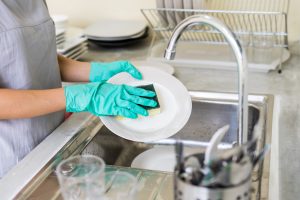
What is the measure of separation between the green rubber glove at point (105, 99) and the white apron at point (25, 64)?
108 mm

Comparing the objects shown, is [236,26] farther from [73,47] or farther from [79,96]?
[79,96]

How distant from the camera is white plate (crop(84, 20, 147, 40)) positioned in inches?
66.7

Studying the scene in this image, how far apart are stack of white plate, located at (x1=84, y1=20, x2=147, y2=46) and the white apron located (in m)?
0.62

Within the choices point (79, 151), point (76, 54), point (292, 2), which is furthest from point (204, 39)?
point (79, 151)

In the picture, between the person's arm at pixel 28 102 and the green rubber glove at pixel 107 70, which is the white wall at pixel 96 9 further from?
the person's arm at pixel 28 102

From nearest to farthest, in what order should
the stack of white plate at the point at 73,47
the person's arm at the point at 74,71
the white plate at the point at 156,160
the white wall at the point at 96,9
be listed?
the white plate at the point at 156,160 < the person's arm at the point at 74,71 < the stack of white plate at the point at 73,47 < the white wall at the point at 96,9

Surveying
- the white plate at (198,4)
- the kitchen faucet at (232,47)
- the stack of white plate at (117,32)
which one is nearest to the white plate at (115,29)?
the stack of white plate at (117,32)

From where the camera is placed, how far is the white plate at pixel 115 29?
1.70 meters

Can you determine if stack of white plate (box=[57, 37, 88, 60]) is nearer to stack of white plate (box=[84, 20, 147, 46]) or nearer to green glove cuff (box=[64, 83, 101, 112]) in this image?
stack of white plate (box=[84, 20, 147, 46])

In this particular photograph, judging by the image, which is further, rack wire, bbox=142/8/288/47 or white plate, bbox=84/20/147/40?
white plate, bbox=84/20/147/40

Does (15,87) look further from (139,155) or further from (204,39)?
(204,39)

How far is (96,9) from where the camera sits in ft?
6.16

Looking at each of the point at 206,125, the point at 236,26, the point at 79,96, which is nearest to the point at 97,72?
the point at 79,96

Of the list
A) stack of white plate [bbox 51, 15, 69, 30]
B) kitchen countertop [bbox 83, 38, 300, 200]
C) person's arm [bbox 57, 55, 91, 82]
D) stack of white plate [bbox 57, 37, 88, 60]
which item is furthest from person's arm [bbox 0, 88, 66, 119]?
stack of white plate [bbox 51, 15, 69, 30]
